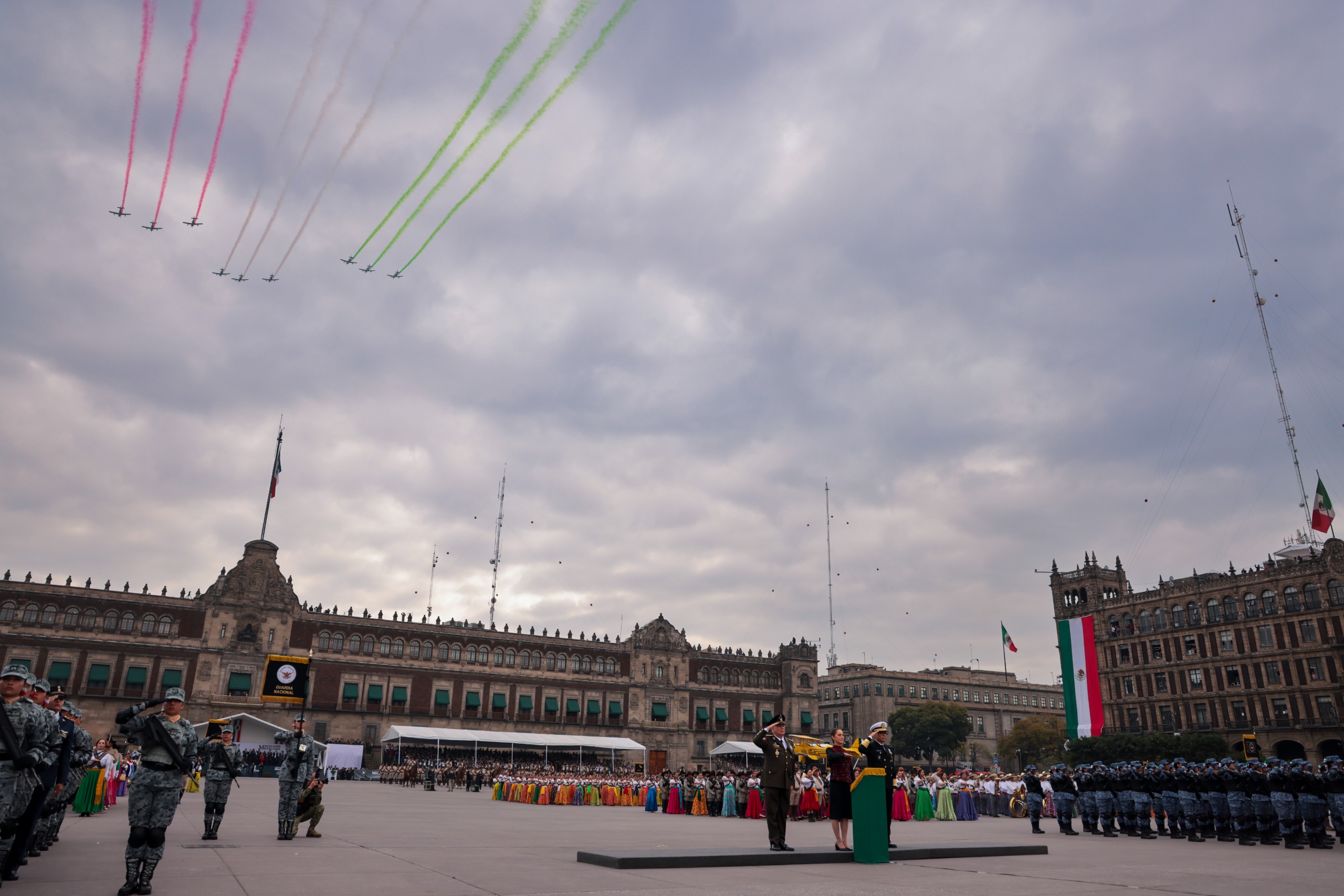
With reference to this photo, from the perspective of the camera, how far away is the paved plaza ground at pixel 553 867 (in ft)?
23.2

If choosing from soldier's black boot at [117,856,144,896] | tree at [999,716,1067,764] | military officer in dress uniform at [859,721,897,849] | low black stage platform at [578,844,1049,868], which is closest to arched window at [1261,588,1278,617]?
tree at [999,716,1067,764]

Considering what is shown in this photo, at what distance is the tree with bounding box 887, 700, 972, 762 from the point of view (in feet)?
263

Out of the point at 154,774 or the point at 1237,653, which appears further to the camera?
the point at 1237,653

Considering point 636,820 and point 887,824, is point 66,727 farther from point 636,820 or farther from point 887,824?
point 636,820

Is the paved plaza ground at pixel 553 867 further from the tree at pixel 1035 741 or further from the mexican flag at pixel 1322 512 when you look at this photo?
the tree at pixel 1035 741

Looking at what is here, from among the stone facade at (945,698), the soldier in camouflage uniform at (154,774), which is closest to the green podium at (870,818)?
the soldier in camouflage uniform at (154,774)

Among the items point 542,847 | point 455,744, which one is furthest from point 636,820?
point 455,744

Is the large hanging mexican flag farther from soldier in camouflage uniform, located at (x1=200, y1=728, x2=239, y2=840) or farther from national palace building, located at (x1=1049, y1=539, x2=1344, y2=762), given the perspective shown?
soldier in camouflage uniform, located at (x1=200, y1=728, x2=239, y2=840)

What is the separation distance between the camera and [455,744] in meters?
56.4

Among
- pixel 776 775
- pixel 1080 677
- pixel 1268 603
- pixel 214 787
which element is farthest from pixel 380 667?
pixel 1268 603

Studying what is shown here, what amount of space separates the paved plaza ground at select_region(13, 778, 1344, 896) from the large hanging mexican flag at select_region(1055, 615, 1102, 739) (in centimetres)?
2378

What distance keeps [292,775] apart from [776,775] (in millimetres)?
6929

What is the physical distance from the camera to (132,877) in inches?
260

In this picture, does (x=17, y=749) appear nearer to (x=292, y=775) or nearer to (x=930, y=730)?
(x=292, y=775)
